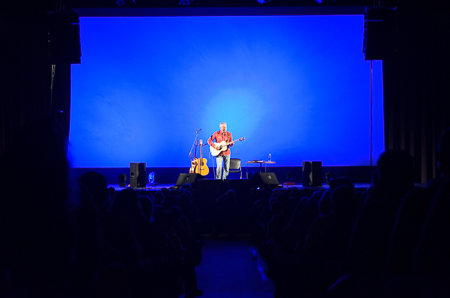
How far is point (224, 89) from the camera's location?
10602mm

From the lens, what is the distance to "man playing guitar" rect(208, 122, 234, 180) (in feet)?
32.3

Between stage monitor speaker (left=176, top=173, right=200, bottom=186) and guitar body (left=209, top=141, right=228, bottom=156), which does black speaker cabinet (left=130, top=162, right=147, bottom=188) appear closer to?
stage monitor speaker (left=176, top=173, right=200, bottom=186)

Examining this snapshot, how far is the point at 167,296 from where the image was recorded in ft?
8.96

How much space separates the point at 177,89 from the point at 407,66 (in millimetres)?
5874

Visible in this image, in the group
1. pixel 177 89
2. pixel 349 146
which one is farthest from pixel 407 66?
pixel 177 89

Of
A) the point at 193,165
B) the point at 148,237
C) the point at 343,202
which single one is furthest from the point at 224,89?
the point at 343,202

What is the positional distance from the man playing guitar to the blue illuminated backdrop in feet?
2.04

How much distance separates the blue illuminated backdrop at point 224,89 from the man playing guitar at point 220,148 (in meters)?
0.62

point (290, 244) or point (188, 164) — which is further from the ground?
point (188, 164)

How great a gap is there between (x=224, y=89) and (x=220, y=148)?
1.84 metres

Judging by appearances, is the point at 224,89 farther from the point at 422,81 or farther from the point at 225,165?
the point at 422,81

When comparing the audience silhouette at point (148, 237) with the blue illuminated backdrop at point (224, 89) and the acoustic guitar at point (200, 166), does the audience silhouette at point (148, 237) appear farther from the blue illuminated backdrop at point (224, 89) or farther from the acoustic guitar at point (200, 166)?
the blue illuminated backdrop at point (224, 89)

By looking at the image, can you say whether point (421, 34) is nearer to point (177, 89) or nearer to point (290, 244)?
point (177, 89)

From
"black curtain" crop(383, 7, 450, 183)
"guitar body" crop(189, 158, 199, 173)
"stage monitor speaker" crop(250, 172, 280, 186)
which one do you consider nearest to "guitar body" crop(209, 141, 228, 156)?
"guitar body" crop(189, 158, 199, 173)
